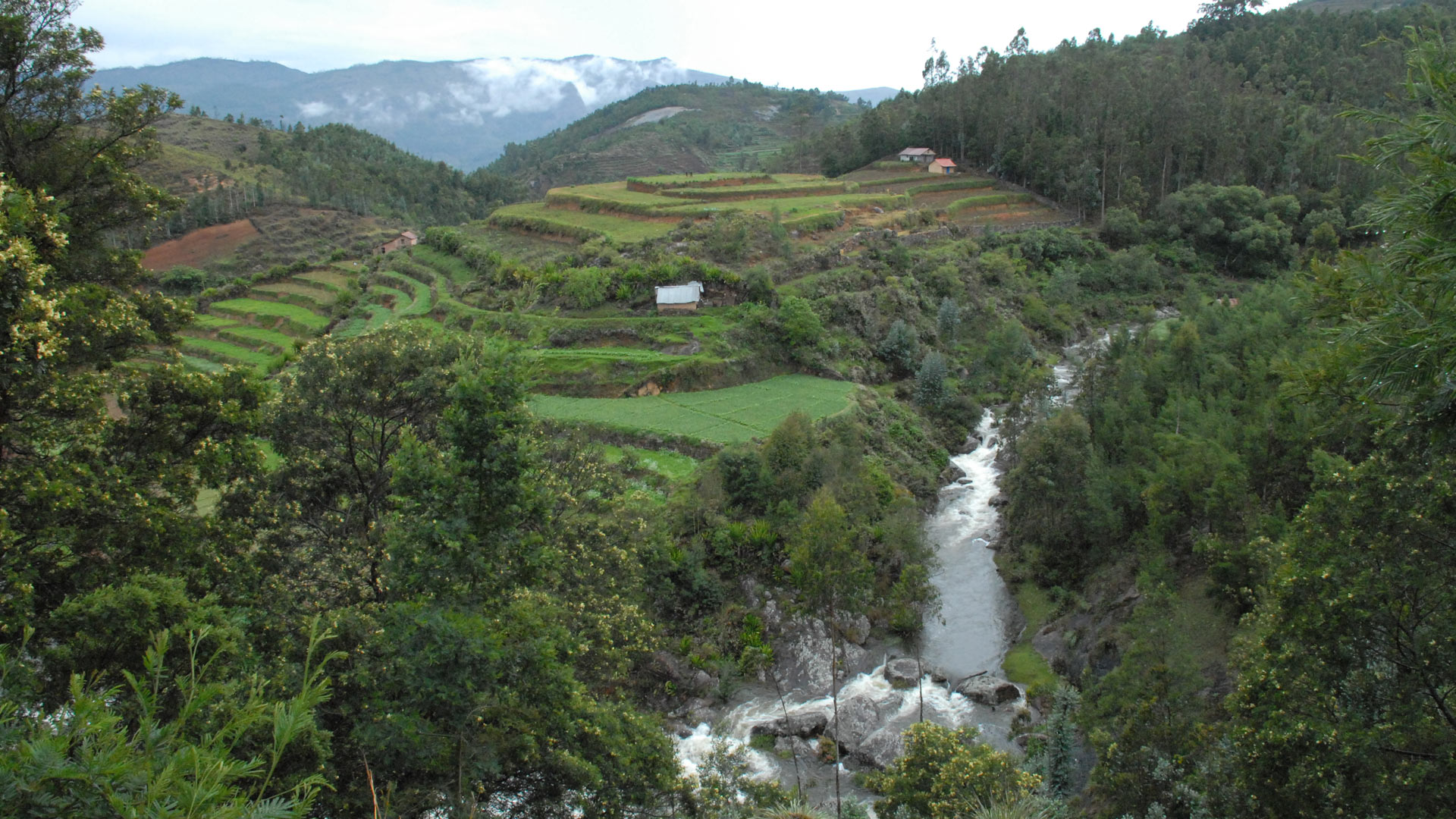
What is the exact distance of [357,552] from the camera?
12.9 meters

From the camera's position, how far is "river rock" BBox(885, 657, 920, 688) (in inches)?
843

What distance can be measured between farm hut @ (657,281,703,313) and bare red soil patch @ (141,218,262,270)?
158ft

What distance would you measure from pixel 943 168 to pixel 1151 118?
1622 centimetres

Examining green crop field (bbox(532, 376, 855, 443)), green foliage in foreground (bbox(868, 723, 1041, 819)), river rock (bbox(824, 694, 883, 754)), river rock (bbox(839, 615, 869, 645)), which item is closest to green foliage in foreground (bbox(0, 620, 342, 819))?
green foliage in foreground (bbox(868, 723, 1041, 819))

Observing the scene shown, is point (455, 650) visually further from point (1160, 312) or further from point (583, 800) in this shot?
point (1160, 312)

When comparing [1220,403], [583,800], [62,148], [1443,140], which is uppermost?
[62,148]

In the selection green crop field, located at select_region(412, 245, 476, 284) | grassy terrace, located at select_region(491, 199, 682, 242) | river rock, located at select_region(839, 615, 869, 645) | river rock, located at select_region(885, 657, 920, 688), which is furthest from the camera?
green crop field, located at select_region(412, 245, 476, 284)

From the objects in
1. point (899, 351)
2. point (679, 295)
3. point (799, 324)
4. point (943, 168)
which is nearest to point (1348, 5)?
point (943, 168)

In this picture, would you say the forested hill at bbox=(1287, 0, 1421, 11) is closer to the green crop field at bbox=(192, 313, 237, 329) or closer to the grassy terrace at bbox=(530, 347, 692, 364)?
the grassy terrace at bbox=(530, 347, 692, 364)

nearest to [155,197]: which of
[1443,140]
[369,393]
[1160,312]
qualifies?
[369,393]

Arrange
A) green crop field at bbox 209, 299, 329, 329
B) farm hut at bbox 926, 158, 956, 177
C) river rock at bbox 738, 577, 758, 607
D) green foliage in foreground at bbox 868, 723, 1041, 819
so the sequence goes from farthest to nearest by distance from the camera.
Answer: farm hut at bbox 926, 158, 956, 177 < green crop field at bbox 209, 299, 329, 329 < river rock at bbox 738, 577, 758, 607 < green foliage in foreground at bbox 868, 723, 1041, 819

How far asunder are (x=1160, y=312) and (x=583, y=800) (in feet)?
168

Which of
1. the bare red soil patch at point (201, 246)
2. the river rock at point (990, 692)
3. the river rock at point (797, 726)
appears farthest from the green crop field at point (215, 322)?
the river rock at point (990, 692)

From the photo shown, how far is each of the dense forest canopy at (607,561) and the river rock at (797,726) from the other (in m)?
0.84
